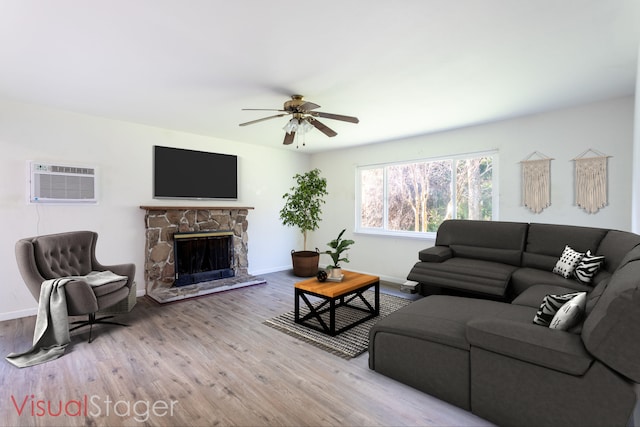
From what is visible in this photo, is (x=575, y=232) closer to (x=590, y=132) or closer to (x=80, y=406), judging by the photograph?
(x=590, y=132)

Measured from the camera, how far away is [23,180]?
343 cm

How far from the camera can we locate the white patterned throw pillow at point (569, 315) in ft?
5.32

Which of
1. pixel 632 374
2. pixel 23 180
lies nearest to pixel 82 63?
pixel 23 180

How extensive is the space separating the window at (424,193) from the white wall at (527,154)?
157 mm

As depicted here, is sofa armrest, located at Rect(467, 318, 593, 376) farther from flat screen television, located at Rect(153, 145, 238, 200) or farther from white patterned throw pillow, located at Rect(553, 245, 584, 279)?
flat screen television, located at Rect(153, 145, 238, 200)

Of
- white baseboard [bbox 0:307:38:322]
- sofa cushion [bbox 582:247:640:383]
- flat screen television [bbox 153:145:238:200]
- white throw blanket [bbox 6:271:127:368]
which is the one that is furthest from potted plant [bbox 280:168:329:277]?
sofa cushion [bbox 582:247:640:383]

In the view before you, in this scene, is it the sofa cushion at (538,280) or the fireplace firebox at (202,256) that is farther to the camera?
the fireplace firebox at (202,256)

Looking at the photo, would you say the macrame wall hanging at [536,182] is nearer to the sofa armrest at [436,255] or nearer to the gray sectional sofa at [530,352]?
the gray sectional sofa at [530,352]

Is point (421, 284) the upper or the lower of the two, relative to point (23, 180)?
lower

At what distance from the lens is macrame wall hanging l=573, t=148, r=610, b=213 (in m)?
3.38

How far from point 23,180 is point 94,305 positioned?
195 cm

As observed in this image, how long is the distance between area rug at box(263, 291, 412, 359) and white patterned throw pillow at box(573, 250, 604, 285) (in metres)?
1.87

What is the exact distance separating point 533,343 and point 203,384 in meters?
2.12

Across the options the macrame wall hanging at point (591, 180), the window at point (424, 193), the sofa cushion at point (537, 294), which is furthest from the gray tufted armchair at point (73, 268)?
the macrame wall hanging at point (591, 180)
